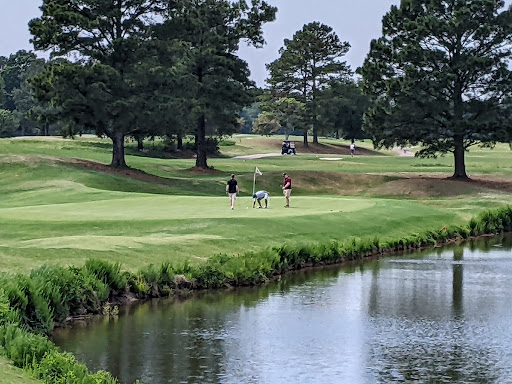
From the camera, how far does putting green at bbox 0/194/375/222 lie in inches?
1644

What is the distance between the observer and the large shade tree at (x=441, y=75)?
7094cm

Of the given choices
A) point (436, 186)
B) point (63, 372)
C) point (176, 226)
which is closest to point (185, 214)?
point (176, 226)

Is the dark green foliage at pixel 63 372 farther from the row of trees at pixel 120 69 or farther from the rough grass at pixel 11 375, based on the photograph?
the row of trees at pixel 120 69

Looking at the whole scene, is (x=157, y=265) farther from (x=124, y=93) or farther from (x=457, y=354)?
(x=124, y=93)

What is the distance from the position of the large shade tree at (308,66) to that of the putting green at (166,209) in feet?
265

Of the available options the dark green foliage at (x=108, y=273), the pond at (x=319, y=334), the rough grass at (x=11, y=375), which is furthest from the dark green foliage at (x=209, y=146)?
the rough grass at (x=11, y=375)

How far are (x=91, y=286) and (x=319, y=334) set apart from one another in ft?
22.4

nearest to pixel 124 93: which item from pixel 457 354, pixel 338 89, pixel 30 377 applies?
pixel 457 354

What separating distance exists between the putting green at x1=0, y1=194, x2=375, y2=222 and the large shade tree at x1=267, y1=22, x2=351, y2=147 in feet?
265

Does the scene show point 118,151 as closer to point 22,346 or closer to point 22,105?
point 22,346

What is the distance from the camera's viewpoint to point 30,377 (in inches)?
655

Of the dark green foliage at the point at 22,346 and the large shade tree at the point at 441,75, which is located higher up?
the large shade tree at the point at 441,75

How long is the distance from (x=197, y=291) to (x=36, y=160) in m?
39.9

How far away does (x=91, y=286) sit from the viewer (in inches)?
1079
